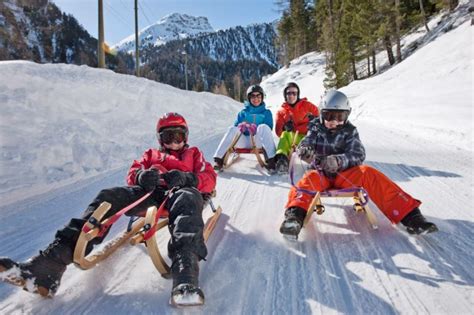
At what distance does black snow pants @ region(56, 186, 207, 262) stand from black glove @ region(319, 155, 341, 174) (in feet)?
3.91

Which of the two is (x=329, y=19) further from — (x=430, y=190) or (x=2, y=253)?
(x=2, y=253)

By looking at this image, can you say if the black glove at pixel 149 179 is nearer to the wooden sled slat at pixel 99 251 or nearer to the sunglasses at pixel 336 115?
the wooden sled slat at pixel 99 251

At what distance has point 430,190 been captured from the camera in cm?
371

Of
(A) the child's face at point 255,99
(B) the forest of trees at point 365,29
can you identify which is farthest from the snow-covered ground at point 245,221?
(B) the forest of trees at point 365,29

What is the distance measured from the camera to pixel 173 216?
Result: 7.10 feet

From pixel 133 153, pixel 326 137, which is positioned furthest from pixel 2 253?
pixel 133 153

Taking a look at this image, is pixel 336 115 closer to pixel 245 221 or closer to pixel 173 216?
pixel 245 221

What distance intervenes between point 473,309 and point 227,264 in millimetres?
1401

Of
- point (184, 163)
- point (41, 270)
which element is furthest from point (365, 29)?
point (41, 270)

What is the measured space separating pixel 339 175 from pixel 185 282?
174cm

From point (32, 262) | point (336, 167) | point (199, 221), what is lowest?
point (32, 262)

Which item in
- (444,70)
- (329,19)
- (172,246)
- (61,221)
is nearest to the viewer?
(172,246)

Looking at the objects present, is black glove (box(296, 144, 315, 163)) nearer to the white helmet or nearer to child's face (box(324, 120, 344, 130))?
child's face (box(324, 120, 344, 130))

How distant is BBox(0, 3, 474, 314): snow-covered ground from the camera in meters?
1.92
